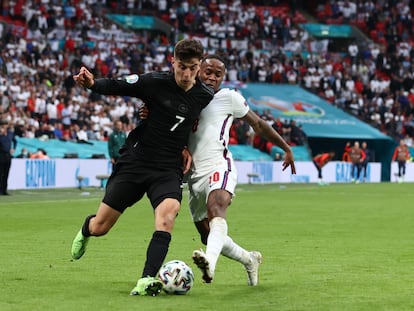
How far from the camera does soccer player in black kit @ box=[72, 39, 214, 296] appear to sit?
362 inches

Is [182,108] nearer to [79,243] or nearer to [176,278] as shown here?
[176,278]

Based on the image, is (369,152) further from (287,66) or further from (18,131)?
(18,131)

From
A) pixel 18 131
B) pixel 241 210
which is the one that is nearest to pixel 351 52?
pixel 18 131

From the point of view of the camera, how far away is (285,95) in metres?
50.9

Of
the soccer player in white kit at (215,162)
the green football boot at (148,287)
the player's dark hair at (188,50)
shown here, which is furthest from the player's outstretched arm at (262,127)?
the green football boot at (148,287)

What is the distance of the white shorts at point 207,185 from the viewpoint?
31.7 ft

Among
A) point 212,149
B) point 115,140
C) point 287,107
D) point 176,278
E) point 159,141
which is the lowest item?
point 287,107

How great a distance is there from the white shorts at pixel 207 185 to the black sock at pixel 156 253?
2.87 feet

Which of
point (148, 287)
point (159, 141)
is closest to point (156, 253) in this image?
point (148, 287)

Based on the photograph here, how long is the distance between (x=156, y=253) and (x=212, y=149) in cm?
138

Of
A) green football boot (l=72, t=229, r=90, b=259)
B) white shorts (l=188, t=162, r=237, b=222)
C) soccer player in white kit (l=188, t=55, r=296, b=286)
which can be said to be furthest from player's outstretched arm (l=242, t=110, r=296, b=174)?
green football boot (l=72, t=229, r=90, b=259)

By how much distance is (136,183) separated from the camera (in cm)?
944

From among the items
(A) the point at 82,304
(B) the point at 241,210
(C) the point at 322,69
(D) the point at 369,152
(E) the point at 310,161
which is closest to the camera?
(A) the point at 82,304

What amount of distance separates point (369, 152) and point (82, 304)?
42.9m
